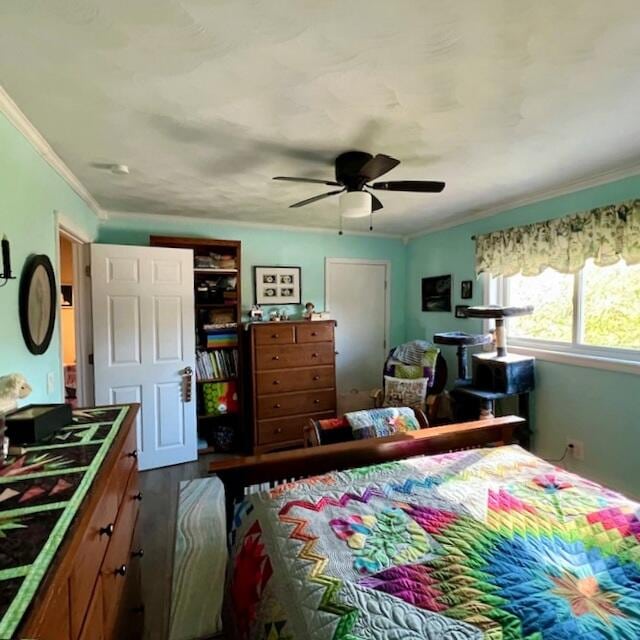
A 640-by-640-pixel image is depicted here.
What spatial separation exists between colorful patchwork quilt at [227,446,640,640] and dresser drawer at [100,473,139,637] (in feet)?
1.21

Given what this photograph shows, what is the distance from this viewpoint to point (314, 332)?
150 inches

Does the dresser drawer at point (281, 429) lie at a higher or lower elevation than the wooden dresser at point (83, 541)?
lower

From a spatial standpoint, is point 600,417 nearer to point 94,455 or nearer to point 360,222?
point 360,222

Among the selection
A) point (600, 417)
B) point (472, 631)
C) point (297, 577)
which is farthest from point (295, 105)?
point (600, 417)

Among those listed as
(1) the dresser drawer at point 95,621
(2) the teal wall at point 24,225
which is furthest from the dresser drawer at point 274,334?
(1) the dresser drawer at point 95,621

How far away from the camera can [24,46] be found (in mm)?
1241

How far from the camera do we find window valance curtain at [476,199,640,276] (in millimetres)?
2424

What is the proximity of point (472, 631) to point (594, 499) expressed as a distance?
0.85 m

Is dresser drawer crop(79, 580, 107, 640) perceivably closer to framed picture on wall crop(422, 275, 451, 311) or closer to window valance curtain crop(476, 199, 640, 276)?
window valance curtain crop(476, 199, 640, 276)

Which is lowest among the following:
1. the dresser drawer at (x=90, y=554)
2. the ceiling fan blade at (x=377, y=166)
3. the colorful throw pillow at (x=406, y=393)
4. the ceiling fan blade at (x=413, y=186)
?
the colorful throw pillow at (x=406, y=393)

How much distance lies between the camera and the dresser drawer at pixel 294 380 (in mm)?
3602

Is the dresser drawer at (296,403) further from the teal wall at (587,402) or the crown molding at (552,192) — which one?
the crown molding at (552,192)

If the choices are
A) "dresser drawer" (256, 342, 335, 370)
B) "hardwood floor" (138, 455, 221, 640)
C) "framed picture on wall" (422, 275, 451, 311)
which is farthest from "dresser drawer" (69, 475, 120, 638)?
"framed picture on wall" (422, 275, 451, 311)

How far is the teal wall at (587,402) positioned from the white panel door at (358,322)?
3.90 feet
